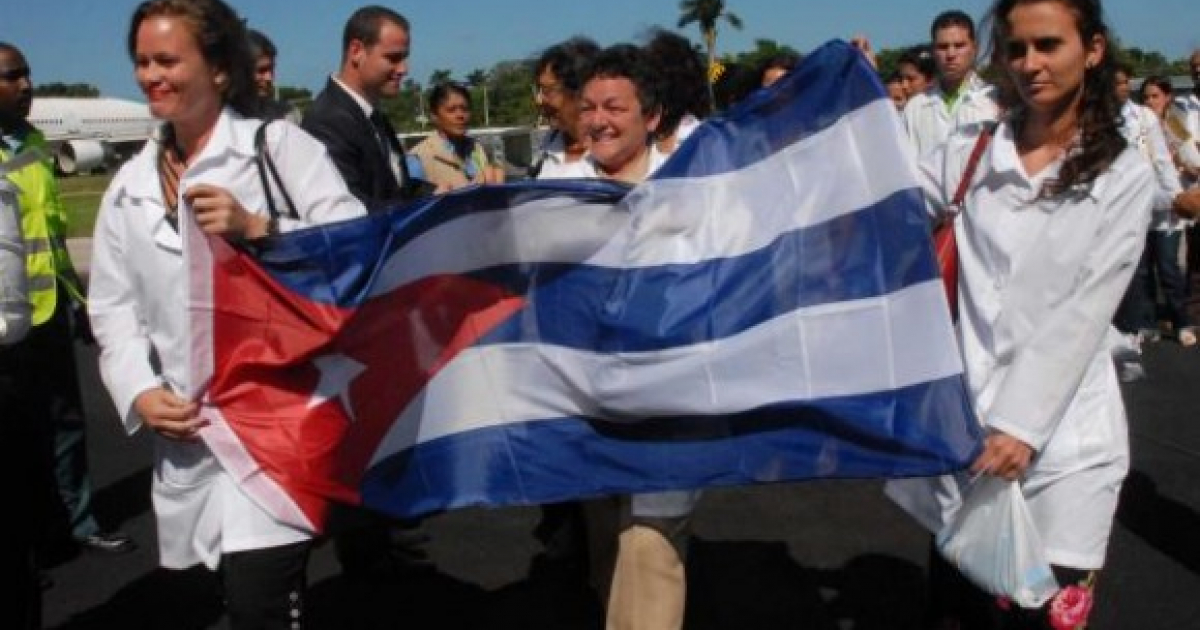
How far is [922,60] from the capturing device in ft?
28.5

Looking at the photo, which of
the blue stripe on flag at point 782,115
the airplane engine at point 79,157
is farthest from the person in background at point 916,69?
the airplane engine at point 79,157

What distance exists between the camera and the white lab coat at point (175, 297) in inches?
107

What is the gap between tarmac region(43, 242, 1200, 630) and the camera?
414cm

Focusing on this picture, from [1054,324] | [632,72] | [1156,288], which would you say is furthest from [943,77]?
[1054,324]

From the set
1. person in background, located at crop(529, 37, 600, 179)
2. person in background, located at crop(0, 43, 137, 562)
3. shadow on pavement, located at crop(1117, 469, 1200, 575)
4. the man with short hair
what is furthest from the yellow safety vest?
shadow on pavement, located at crop(1117, 469, 1200, 575)

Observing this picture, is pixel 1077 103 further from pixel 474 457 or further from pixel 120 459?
pixel 120 459

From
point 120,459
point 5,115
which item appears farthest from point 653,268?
point 120,459

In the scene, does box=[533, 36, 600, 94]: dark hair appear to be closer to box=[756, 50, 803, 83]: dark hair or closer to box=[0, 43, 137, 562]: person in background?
box=[756, 50, 803, 83]: dark hair

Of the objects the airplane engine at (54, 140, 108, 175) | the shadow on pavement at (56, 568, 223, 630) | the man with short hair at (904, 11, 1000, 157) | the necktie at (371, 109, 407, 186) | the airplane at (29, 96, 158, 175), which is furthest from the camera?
the airplane at (29, 96, 158, 175)

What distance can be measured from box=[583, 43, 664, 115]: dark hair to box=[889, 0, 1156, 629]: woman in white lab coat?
0.99m

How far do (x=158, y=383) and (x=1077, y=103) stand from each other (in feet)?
7.13

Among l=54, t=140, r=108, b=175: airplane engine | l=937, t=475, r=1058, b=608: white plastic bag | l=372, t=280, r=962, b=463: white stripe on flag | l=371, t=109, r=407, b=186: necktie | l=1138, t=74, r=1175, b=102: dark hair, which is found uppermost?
l=371, t=109, r=407, b=186: necktie

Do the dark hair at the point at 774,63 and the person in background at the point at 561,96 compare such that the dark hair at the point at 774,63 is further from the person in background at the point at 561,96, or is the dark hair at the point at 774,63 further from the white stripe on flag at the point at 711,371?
the white stripe on flag at the point at 711,371

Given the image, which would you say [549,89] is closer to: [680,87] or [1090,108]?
[680,87]
